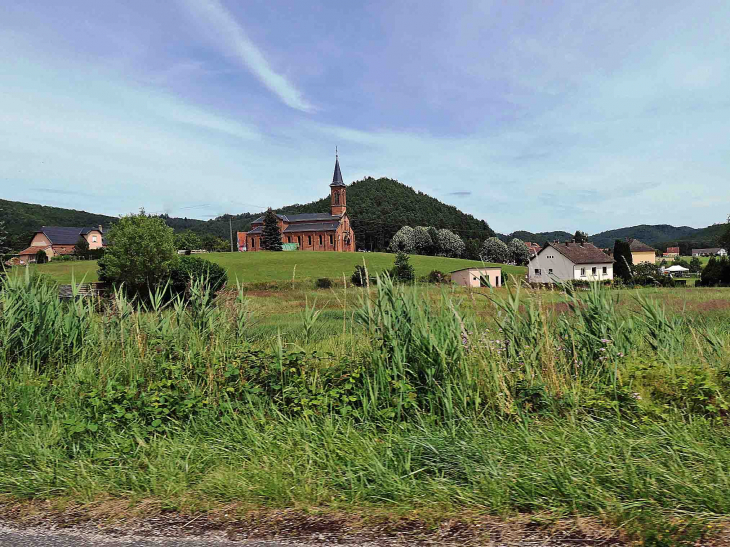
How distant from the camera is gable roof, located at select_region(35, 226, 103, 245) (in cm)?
10250

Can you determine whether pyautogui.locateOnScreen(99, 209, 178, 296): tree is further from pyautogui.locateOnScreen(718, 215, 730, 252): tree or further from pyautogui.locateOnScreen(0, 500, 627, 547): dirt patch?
pyautogui.locateOnScreen(718, 215, 730, 252): tree

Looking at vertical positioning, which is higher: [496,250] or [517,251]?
[496,250]

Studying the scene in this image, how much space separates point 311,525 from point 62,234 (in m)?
125

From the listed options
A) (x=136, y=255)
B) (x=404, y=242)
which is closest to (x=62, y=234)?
(x=136, y=255)

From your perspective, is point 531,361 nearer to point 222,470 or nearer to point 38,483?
point 222,470

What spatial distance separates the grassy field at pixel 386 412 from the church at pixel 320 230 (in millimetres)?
115151

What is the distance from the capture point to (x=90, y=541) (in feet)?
8.16

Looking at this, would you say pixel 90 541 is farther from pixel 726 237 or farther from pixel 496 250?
pixel 496 250

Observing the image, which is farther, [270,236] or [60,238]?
[270,236]

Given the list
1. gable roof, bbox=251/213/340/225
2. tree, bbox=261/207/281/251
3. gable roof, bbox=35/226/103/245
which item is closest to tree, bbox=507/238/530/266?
gable roof, bbox=251/213/340/225

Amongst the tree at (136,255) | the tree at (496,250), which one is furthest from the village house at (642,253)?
the tree at (136,255)

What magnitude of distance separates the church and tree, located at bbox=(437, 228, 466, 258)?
2464 centimetres

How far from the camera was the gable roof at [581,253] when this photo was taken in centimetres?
6088

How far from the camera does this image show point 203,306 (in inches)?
217
